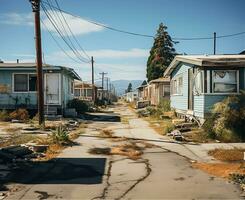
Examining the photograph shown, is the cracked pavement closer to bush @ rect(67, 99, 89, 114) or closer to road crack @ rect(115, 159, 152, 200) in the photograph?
road crack @ rect(115, 159, 152, 200)

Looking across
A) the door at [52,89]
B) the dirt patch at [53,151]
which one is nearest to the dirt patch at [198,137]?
the dirt patch at [53,151]

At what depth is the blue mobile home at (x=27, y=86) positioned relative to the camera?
89.1 feet

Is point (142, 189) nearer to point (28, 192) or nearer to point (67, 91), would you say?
point (28, 192)

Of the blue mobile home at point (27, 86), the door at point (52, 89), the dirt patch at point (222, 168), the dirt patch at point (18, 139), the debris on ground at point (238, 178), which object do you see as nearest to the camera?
the debris on ground at point (238, 178)

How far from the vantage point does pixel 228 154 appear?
472 inches

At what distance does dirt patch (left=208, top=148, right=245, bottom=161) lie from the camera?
37.2 ft

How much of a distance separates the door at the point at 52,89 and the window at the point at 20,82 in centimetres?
139

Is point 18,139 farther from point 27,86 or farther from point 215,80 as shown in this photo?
point 27,86

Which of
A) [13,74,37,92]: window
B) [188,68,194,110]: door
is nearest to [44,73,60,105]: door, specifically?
[13,74,37,92]: window

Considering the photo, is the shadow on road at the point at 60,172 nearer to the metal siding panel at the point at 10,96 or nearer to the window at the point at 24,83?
the metal siding panel at the point at 10,96

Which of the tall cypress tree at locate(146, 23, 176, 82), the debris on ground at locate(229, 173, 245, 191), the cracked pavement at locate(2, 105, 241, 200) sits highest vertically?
the tall cypress tree at locate(146, 23, 176, 82)

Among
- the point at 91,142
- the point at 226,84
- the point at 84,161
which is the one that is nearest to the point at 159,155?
the point at 84,161

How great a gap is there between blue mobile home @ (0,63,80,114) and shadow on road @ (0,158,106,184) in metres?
16.7

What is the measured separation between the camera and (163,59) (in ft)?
197
